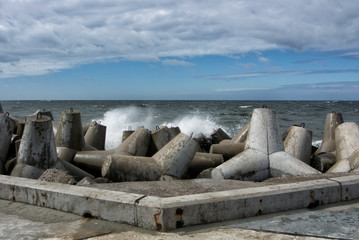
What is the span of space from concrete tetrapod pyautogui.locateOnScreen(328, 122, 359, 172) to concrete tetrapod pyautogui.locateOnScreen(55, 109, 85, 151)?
176 inches

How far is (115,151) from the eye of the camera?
6586 mm

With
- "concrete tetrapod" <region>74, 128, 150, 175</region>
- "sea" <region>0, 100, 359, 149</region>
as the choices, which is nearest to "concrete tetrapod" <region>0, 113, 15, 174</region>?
"concrete tetrapod" <region>74, 128, 150, 175</region>

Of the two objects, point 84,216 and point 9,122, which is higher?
point 9,122

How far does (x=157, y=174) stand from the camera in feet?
16.7

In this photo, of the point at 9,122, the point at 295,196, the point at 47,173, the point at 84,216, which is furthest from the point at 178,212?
the point at 9,122

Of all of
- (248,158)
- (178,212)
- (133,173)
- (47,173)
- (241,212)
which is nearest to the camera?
(178,212)

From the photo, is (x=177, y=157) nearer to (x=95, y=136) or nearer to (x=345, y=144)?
(x=345, y=144)

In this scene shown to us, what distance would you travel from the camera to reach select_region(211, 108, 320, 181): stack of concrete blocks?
5.44m

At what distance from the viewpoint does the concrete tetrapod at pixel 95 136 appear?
8.23 metres

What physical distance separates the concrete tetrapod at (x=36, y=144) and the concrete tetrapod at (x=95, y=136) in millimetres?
3006

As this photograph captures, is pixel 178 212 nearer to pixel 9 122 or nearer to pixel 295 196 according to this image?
pixel 295 196

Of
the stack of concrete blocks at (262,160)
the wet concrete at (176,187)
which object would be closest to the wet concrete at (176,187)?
the wet concrete at (176,187)

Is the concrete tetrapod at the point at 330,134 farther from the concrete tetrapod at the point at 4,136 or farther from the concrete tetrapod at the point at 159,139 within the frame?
the concrete tetrapod at the point at 4,136

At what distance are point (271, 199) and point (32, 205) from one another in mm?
2182
